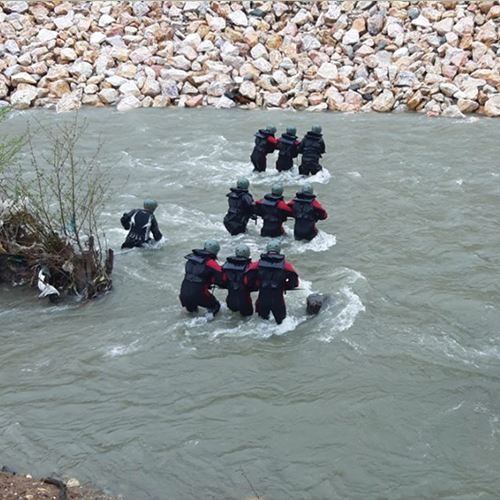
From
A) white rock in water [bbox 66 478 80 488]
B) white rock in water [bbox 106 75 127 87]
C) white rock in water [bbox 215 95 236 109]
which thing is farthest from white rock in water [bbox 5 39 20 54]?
white rock in water [bbox 66 478 80 488]

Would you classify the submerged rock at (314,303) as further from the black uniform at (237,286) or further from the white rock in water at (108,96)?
the white rock in water at (108,96)

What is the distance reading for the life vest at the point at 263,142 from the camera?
16.8 meters

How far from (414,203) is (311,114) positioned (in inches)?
324

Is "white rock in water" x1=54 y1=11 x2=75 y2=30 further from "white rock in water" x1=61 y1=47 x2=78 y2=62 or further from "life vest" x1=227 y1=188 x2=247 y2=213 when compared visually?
"life vest" x1=227 y1=188 x2=247 y2=213

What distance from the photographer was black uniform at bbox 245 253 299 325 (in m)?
10.1

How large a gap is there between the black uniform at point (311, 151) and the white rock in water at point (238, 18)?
11.7 metres

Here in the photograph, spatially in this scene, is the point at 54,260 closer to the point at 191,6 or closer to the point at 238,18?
the point at 238,18

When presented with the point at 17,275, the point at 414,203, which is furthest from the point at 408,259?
the point at 17,275

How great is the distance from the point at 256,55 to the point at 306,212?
535 inches

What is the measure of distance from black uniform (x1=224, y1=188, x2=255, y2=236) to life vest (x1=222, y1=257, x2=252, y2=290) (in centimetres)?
319

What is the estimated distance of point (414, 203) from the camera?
50.7 feet

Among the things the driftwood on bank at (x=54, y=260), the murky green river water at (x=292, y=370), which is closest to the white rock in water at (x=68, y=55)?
the murky green river water at (x=292, y=370)

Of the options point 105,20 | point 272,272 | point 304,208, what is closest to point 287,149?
point 304,208

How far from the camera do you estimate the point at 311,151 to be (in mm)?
16625
